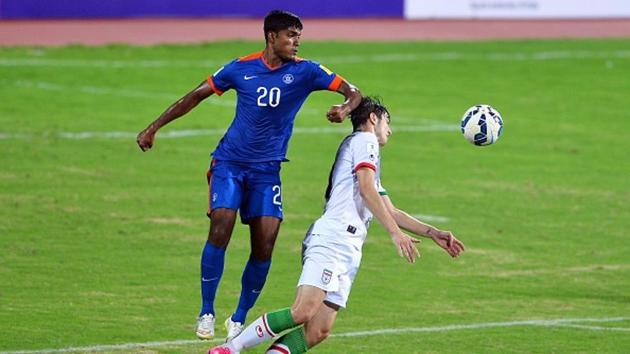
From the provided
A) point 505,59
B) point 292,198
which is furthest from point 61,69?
point 292,198

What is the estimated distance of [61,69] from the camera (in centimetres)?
3316

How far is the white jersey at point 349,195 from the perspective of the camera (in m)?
12.0

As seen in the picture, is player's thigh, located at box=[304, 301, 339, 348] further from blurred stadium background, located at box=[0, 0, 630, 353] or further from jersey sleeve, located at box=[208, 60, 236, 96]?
jersey sleeve, located at box=[208, 60, 236, 96]

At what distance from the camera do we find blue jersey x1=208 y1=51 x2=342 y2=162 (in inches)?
530

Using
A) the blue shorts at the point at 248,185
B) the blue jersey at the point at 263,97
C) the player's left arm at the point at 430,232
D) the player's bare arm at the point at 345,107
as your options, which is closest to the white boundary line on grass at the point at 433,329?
the blue shorts at the point at 248,185

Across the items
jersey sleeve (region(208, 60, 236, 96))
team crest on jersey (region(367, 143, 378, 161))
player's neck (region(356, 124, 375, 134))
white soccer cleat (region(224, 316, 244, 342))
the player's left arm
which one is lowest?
white soccer cleat (region(224, 316, 244, 342))

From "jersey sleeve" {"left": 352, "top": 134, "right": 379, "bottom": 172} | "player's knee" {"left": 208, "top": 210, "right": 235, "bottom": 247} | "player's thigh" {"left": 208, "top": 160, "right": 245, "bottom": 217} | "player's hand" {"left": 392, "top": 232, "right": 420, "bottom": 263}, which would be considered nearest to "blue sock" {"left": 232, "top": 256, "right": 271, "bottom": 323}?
"player's knee" {"left": 208, "top": 210, "right": 235, "bottom": 247}

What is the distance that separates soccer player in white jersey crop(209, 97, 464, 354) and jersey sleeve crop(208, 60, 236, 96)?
5.43ft

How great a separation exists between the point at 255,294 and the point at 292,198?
8.53m

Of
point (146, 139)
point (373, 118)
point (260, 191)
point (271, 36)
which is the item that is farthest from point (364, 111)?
point (146, 139)

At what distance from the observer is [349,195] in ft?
39.9

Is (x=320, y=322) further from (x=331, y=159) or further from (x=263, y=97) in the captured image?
(x=331, y=159)

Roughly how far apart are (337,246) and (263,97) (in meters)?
1.98

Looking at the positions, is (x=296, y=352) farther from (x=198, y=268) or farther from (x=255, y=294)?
(x=198, y=268)
